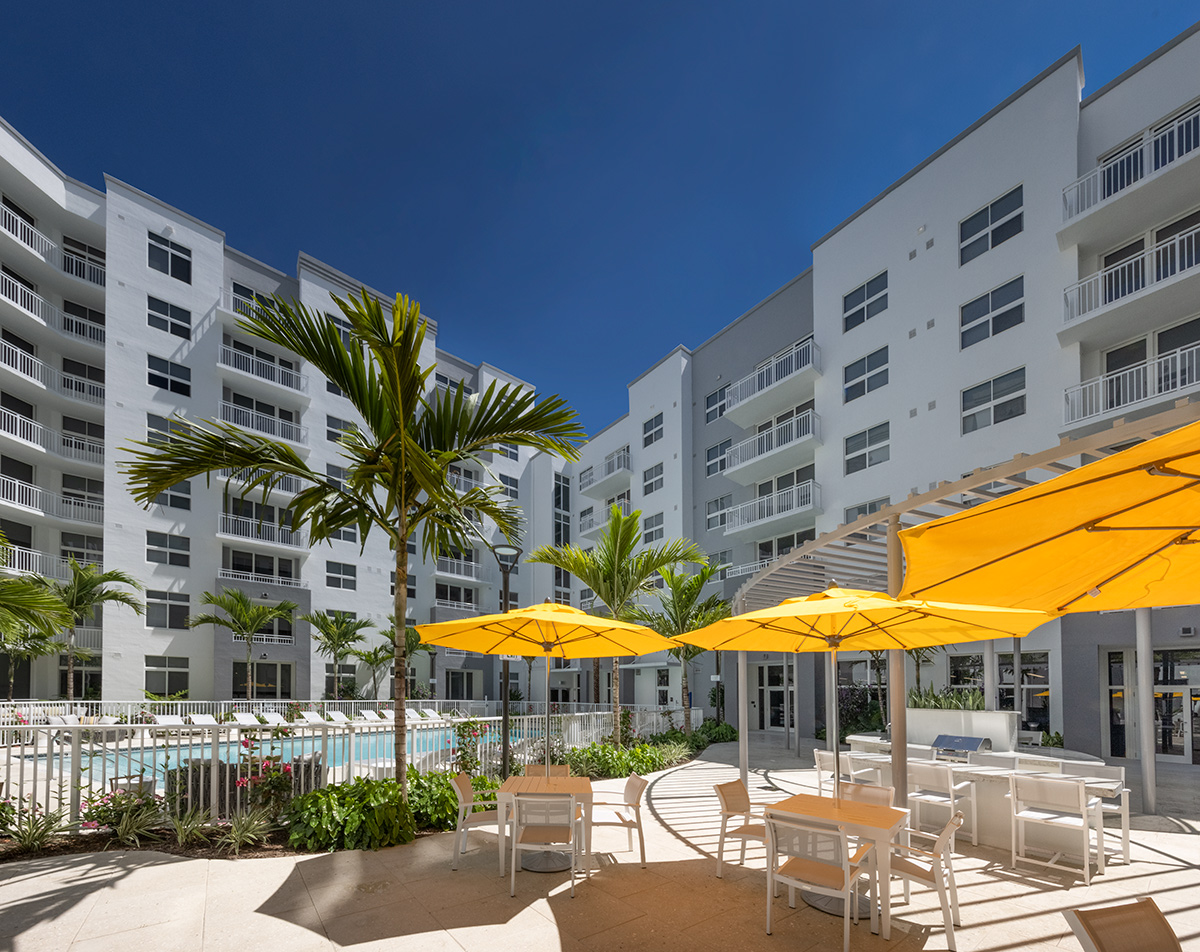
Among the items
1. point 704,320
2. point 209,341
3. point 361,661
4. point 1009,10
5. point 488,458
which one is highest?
point 704,320

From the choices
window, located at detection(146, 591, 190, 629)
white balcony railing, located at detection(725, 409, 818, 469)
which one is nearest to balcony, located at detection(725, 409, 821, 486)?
white balcony railing, located at detection(725, 409, 818, 469)

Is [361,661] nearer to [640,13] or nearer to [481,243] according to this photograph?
[640,13]

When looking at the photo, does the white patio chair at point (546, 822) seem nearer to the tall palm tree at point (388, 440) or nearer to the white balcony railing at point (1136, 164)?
the tall palm tree at point (388, 440)

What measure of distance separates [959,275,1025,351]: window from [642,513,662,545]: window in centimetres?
1607

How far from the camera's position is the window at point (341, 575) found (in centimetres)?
3066

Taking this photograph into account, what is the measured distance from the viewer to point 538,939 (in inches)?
197

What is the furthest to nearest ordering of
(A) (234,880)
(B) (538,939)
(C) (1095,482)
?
(A) (234,880) < (B) (538,939) < (C) (1095,482)

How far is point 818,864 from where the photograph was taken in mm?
5430

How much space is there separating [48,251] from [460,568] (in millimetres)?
21591

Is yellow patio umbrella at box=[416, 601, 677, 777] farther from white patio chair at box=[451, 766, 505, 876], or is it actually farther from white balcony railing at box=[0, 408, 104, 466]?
white balcony railing at box=[0, 408, 104, 466]

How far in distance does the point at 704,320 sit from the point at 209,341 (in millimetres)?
111949

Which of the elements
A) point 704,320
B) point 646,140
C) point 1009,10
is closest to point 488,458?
point 646,140

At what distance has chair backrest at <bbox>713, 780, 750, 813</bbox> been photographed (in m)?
6.39

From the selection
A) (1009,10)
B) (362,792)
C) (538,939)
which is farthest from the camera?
(1009,10)
